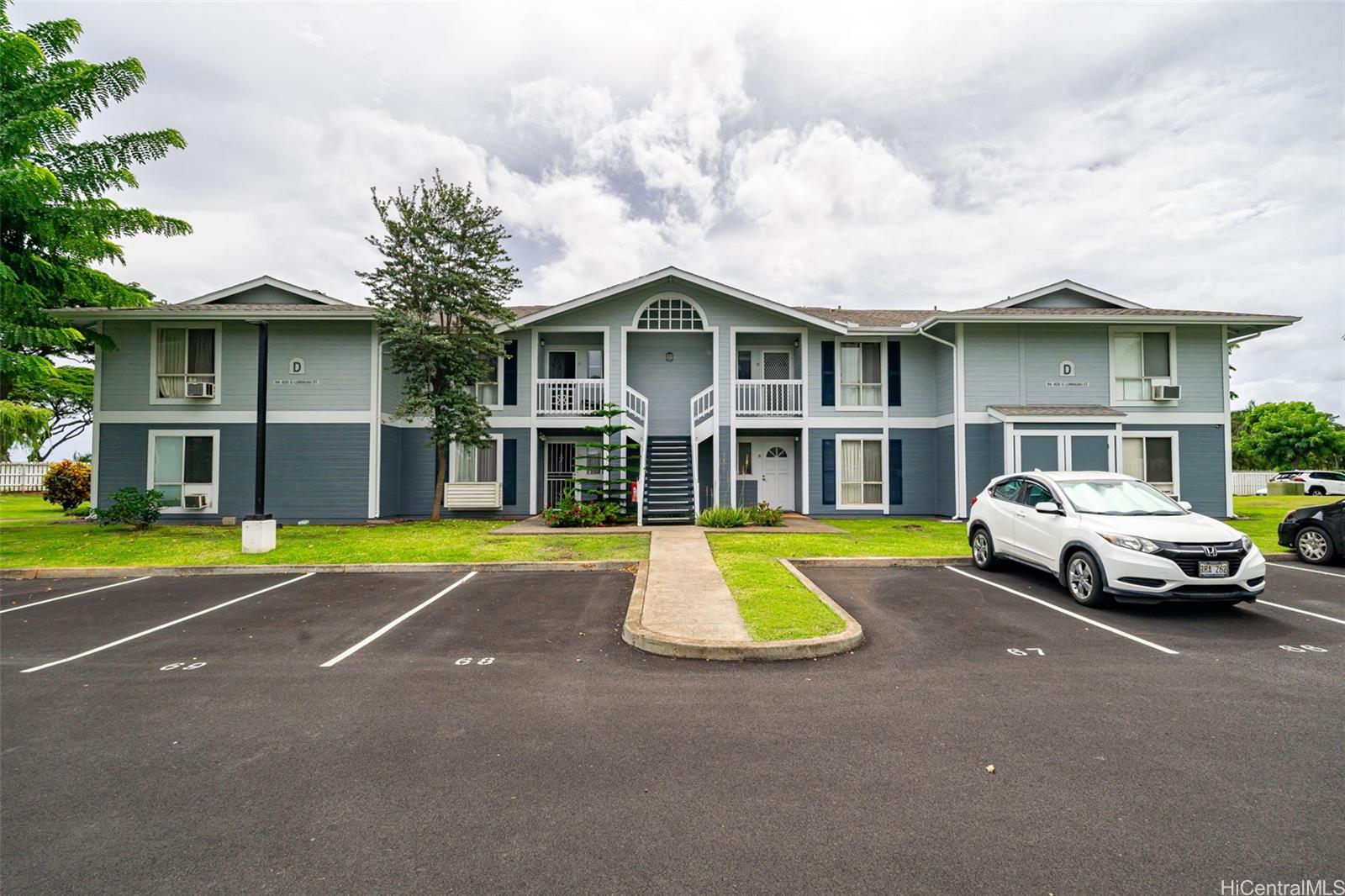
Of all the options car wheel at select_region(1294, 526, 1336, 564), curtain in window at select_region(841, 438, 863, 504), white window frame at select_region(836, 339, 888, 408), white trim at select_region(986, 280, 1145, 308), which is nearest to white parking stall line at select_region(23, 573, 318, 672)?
curtain in window at select_region(841, 438, 863, 504)

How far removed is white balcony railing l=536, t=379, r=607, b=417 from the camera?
16906 millimetres

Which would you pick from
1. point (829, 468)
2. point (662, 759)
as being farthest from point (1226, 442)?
point (662, 759)

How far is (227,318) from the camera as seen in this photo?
1548 cm

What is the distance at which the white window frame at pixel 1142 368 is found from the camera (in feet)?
54.4

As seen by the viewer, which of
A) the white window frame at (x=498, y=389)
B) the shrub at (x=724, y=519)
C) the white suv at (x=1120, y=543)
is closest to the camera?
the white suv at (x=1120, y=543)

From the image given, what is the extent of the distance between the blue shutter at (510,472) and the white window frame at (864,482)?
9569 mm

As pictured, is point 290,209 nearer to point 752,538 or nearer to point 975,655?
point 752,538

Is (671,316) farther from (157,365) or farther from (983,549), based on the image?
(157,365)

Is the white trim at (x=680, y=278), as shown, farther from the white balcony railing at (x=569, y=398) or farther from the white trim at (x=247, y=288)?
the white trim at (x=247, y=288)

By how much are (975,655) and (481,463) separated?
1471 centimetres

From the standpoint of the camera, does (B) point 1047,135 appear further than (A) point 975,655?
Yes

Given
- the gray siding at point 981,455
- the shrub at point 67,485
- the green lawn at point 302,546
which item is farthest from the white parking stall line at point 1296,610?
the shrub at point 67,485

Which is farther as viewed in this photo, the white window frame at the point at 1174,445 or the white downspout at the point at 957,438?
the white window frame at the point at 1174,445

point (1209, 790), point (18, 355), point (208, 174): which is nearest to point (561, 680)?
point (1209, 790)
